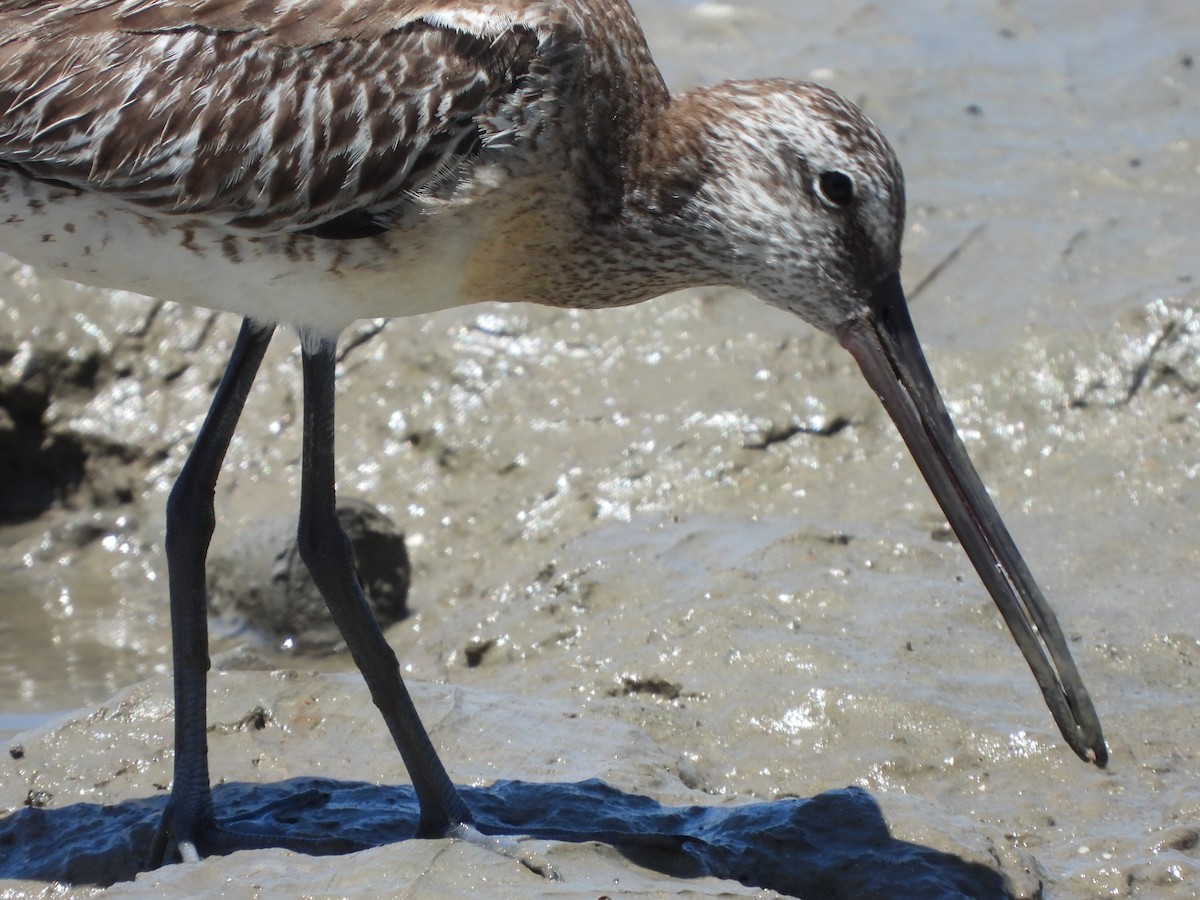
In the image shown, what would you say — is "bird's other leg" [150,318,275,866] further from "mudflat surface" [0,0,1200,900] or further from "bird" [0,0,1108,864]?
"mudflat surface" [0,0,1200,900]

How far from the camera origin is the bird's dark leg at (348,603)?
4.41m

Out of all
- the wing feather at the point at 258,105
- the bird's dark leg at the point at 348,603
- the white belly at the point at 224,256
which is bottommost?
the bird's dark leg at the point at 348,603

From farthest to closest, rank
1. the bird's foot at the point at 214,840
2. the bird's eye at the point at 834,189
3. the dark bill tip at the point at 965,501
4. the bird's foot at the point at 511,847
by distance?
the bird's eye at the point at 834,189, the bird's foot at the point at 214,840, the dark bill tip at the point at 965,501, the bird's foot at the point at 511,847

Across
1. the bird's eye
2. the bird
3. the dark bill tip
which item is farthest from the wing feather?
the dark bill tip

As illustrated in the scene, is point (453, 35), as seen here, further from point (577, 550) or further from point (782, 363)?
point (782, 363)

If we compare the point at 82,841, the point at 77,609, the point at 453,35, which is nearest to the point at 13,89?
the point at 453,35

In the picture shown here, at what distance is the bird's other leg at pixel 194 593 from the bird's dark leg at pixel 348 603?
222 mm

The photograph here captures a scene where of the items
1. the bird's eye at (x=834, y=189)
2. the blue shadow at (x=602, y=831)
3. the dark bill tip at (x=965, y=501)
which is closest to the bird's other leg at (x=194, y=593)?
the blue shadow at (x=602, y=831)

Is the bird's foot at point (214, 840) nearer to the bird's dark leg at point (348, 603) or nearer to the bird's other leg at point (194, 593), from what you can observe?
the bird's other leg at point (194, 593)

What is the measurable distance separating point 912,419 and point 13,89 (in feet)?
8.56

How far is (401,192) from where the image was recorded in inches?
173

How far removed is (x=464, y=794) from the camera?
15.4 ft

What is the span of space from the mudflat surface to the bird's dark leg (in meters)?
0.33

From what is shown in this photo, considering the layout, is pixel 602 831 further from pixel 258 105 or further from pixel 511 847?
pixel 258 105
